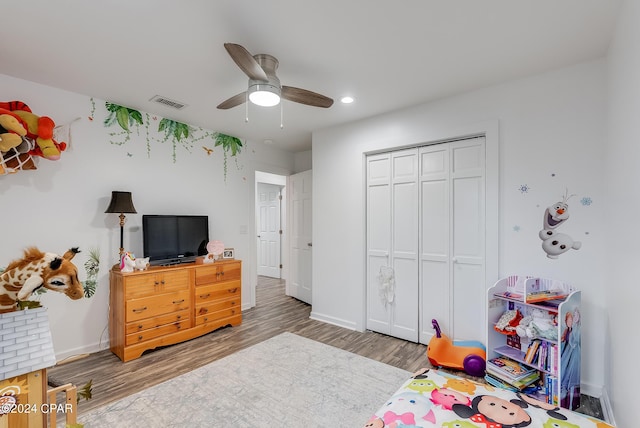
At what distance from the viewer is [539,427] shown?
121cm

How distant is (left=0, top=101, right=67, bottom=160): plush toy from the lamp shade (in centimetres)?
56

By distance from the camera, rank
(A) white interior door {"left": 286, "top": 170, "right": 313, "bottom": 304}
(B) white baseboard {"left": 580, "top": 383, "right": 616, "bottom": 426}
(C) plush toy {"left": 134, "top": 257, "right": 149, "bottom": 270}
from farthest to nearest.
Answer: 1. (A) white interior door {"left": 286, "top": 170, "right": 313, "bottom": 304}
2. (C) plush toy {"left": 134, "top": 257, "right": 149, "bottom": 270}
3. (B) white baseboard {"left": 580, "top": 383, "right": 616, "bottom": 426}

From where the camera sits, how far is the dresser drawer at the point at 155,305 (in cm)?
284

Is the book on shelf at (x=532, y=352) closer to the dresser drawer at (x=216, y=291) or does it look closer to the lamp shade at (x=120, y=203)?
the dresser drawer at (x=216, y=291)

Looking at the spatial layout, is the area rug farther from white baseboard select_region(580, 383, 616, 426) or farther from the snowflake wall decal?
the snowflake wall decal

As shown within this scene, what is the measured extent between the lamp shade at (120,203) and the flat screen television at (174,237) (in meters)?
0.28

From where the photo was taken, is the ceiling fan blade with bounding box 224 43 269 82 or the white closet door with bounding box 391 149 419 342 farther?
the white closet door with bounding box 391 149 419 342

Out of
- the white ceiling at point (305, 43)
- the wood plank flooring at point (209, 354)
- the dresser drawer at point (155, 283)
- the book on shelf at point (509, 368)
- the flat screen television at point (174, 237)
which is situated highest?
the white ceiling at point (305, 43)

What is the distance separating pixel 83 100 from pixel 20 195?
3.42ft

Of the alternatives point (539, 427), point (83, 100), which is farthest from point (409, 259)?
point (83, 100)

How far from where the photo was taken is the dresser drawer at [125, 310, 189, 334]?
284 centimetres

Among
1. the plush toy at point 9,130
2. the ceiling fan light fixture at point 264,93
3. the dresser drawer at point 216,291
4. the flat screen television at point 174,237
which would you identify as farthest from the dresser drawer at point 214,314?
the ceiling fan light fixture at point 264,93

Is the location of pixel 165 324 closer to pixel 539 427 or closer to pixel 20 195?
pixel 20 195

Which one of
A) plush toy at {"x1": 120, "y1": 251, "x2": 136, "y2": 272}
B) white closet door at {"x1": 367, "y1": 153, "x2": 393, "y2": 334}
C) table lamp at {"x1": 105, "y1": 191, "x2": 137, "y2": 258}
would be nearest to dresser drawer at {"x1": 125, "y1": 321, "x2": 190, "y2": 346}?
plush toy at {"x1": 120, "y1": 251, "x2": 136, "y2": 272}
